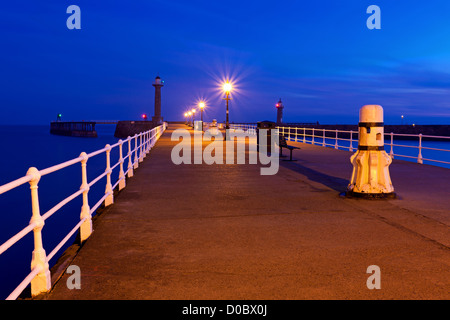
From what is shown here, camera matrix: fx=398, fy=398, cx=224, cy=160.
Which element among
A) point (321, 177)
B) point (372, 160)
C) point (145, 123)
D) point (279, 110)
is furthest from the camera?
point (279, 110)

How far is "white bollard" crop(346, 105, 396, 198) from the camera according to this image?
25.5 feet

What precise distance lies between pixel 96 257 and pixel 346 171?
31.3 ft

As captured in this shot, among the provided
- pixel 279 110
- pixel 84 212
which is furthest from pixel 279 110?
pixel 84 212

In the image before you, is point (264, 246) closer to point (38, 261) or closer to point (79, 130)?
point (38, 261)

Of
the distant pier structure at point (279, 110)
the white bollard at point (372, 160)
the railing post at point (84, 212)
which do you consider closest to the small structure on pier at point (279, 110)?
the distant pier structure at point (279, 110)

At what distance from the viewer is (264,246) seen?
4.88m

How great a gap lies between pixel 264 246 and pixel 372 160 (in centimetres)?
388

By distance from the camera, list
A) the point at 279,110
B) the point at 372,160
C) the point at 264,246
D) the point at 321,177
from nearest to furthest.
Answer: the point at 264,246 < the point at 372,160 < the point at 321,177 < the point at 279,110

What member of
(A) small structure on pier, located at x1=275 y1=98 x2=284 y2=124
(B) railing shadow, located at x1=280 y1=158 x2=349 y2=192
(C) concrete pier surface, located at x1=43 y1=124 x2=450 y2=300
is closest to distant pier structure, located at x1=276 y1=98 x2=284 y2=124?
(A) small structure on pier, located at x1=275 y1=98 x2=284 y2=124

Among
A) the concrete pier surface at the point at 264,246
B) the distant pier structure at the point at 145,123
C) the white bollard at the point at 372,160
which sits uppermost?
the distant pier structure at the point at 145,123

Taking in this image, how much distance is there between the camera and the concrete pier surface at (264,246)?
3.62 metres

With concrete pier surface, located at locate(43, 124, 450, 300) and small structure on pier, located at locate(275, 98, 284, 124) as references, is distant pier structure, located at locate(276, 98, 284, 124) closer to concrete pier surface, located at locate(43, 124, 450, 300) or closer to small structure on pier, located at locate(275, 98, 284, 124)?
small structure on pier, located at locate(275, 98, 284, 124)

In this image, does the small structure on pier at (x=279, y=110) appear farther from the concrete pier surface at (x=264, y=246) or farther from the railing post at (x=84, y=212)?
the railing post at (x=84, y=212)

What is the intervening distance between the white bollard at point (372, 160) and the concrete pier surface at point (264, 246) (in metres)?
0.30
